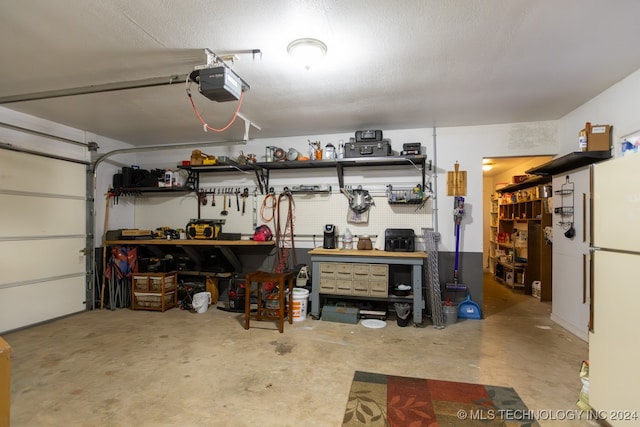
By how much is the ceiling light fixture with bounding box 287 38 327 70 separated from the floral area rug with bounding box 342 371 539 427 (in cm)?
262

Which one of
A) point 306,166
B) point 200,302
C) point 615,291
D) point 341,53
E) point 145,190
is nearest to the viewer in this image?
point 615,291

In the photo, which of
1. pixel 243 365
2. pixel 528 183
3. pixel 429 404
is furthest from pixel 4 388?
pixel 528 183

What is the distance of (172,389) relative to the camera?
91.4 inches

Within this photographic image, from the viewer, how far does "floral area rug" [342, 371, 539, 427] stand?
1.96m

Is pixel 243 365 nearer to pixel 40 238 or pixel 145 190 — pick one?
pixel 40 238

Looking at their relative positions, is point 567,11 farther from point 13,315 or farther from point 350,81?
point 13,315

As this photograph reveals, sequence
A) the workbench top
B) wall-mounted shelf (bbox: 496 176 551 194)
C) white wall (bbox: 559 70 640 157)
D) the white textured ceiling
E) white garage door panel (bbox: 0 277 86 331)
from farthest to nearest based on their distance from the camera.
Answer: wall-mounted shelf (bbox: 496 176 551 194) → the workbench top → white garage door panel (bbox: 0 277 86 331) → white wall (bbox: 559 70 640 157) → the white textured ceiling

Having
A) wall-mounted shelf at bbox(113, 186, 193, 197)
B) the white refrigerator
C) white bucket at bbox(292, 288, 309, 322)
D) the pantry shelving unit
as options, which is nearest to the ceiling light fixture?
the white refrigerator

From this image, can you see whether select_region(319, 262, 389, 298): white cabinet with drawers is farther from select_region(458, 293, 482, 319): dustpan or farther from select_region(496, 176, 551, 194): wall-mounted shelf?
select_region(496, 176, 551, 194): wall-mounted shelf

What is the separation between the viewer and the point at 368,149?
4031 mm

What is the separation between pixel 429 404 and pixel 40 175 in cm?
512

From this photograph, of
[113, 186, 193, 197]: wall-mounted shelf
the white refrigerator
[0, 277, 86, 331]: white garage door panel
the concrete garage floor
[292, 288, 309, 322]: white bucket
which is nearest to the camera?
the white refrigerator

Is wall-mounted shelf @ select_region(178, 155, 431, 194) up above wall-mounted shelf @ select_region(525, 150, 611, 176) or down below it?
above

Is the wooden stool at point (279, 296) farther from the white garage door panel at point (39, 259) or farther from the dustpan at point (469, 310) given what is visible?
the white garage door panel at point (39, 259)
